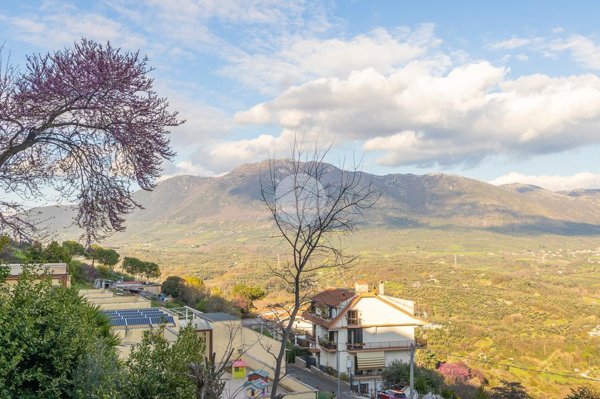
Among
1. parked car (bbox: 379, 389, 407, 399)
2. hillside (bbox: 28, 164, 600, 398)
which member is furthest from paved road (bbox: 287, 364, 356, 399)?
hillside (bbox: 28, 164, 600, 398)

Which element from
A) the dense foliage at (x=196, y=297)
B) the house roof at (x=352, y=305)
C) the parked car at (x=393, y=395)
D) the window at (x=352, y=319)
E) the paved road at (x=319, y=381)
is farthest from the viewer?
the dense foliage at (x=196, y=297)

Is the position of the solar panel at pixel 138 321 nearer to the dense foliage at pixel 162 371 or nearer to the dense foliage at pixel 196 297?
the dense foliage at pixel 162 371

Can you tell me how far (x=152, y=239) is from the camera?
604ft

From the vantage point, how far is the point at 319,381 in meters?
26.2

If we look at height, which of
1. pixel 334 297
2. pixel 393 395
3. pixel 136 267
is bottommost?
pixel 393 395

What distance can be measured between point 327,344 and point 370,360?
273 cm

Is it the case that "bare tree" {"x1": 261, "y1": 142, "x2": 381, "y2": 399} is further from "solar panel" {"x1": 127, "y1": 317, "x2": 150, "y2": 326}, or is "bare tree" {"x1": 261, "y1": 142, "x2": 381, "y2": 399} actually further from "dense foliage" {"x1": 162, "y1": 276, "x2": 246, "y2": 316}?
"dense foliage" {"x1": 162, "y1": 276, "x2": 246, "y2": 316}

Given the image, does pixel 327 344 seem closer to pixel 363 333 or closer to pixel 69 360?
pixel 363 333

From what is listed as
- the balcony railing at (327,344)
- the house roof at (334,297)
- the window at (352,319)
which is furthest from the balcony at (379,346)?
the house roof at (334,297)

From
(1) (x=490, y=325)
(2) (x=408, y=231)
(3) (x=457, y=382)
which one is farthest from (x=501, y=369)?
(2) (x=408, y=231)

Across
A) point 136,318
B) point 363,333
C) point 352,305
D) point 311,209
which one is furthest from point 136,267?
point 311,209

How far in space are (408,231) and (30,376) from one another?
521 ft

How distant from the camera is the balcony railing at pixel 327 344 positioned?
31192 millimetres

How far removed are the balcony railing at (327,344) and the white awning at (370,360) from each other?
1496mm
